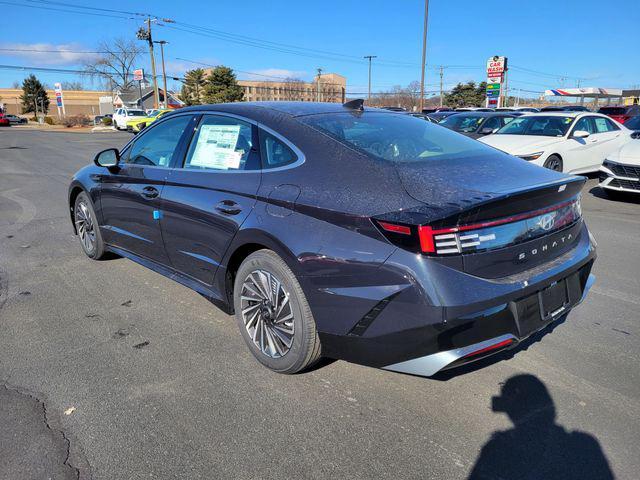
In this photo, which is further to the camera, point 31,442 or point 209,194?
point 209,194

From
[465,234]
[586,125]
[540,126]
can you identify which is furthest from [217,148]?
[586,125]

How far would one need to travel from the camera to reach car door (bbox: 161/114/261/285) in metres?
3.07

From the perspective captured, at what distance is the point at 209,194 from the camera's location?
3264 millimetres

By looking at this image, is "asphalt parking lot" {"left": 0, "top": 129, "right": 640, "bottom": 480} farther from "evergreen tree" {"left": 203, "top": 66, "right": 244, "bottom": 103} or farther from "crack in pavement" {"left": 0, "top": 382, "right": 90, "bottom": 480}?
"evergreen tree" {"left": 203, "top": 66, "right": 244, "bottom": 103}

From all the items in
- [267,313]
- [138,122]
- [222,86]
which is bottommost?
[267,313]

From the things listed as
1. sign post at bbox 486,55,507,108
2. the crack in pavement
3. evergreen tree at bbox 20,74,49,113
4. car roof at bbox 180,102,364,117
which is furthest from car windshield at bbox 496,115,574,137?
evergreen tree at bbox 20,74,49,113

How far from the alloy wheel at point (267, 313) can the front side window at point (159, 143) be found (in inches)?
56.0

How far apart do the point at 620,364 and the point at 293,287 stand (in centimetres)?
215

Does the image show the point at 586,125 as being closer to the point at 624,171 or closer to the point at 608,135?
the point at 608,135

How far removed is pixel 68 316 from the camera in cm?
382

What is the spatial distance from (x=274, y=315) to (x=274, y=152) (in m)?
1.01

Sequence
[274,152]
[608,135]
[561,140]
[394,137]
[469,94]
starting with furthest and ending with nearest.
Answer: [469,94], [608,135], [561,140], [394,137], [274,152]

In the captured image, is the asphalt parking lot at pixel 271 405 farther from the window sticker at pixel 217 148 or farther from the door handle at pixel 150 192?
the window sticker at pixel 217 148

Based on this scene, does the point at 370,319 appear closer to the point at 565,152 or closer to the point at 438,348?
the point at 438,348
